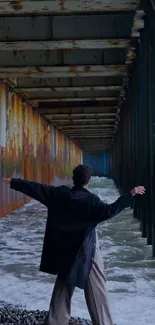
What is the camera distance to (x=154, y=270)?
791 centimetres

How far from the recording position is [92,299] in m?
4.16

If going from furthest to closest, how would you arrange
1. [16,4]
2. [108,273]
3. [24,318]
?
[16,4] → [108,273] → [24,318]

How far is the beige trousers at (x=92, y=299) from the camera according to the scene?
13.6 ft

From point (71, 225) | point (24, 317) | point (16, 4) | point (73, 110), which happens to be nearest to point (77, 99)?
point (73, 110)

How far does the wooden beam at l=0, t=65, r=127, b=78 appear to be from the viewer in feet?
45.6

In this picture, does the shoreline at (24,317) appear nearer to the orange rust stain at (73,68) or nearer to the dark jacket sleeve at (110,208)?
the dark jacket sleeve at (110,208)

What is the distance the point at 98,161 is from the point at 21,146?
53953 millimetres

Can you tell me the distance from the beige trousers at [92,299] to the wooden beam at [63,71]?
10.3 meters

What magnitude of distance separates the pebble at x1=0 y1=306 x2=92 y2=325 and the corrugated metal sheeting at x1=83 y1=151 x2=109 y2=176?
209 feet

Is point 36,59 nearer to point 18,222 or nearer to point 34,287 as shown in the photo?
point 18,222

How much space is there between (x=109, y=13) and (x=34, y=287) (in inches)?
282

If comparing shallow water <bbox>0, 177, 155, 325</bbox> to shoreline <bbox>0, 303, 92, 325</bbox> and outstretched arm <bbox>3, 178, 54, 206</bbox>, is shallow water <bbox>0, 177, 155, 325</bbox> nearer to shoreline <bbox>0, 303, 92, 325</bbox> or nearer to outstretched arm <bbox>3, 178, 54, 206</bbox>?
shoreline <bbox>0, 303, 92, 325</bbox>

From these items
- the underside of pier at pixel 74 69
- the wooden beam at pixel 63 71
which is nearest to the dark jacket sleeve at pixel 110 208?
the underside of pier at pixel 74 69

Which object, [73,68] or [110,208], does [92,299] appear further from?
[73,68]
